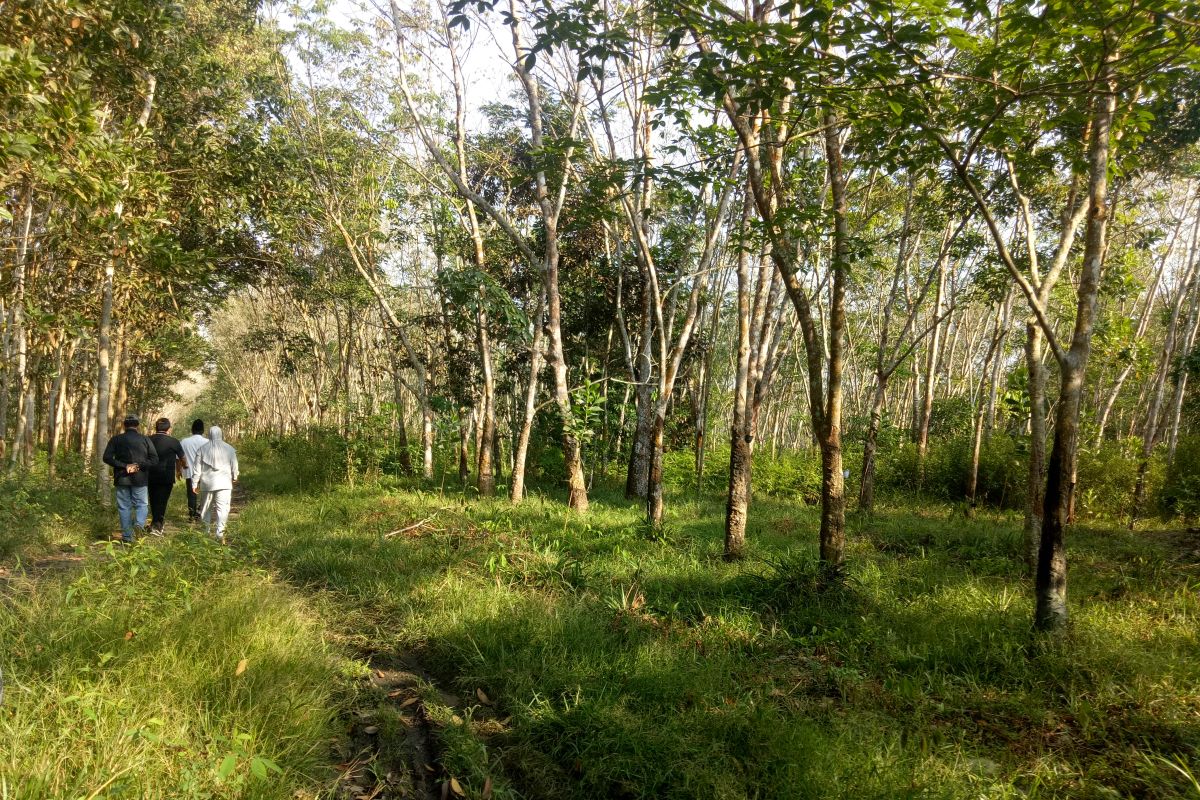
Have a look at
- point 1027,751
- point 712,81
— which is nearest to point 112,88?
point 712,81

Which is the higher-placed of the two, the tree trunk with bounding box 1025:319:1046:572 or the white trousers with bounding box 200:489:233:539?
the tree trunk with bounding box 1025:319:1046:572

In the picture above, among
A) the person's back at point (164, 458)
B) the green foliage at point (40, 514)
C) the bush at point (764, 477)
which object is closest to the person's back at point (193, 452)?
the person's back at point (164, 458)

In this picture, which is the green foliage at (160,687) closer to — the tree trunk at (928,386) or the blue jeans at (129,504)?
the blue jeans at (129,504)

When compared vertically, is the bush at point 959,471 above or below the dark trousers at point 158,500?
above

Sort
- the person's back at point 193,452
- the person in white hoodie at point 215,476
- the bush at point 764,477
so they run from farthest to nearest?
the bush at point 764,477
the person's back at point 193,452
the person in white hoodie at point 215,476

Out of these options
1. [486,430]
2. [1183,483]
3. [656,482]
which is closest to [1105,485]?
[1183,483]

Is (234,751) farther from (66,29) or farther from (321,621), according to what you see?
(66,29)

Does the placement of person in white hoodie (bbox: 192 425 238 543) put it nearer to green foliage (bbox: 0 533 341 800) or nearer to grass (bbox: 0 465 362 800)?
grass (bbox: 0 465 362 800)

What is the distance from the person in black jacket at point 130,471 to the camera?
686cm

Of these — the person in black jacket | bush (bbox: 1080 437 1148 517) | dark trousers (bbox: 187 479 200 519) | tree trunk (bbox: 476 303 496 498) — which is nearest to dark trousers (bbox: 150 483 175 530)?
the person in black jacket

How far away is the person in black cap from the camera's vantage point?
7336 millimetres

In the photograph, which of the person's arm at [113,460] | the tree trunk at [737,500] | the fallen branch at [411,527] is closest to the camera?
the tree trunk at [737,500]

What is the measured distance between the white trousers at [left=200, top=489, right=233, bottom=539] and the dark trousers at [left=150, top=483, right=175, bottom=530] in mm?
611

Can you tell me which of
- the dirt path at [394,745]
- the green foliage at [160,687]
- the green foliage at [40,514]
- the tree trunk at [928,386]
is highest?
the tree trunk at [928,386]
